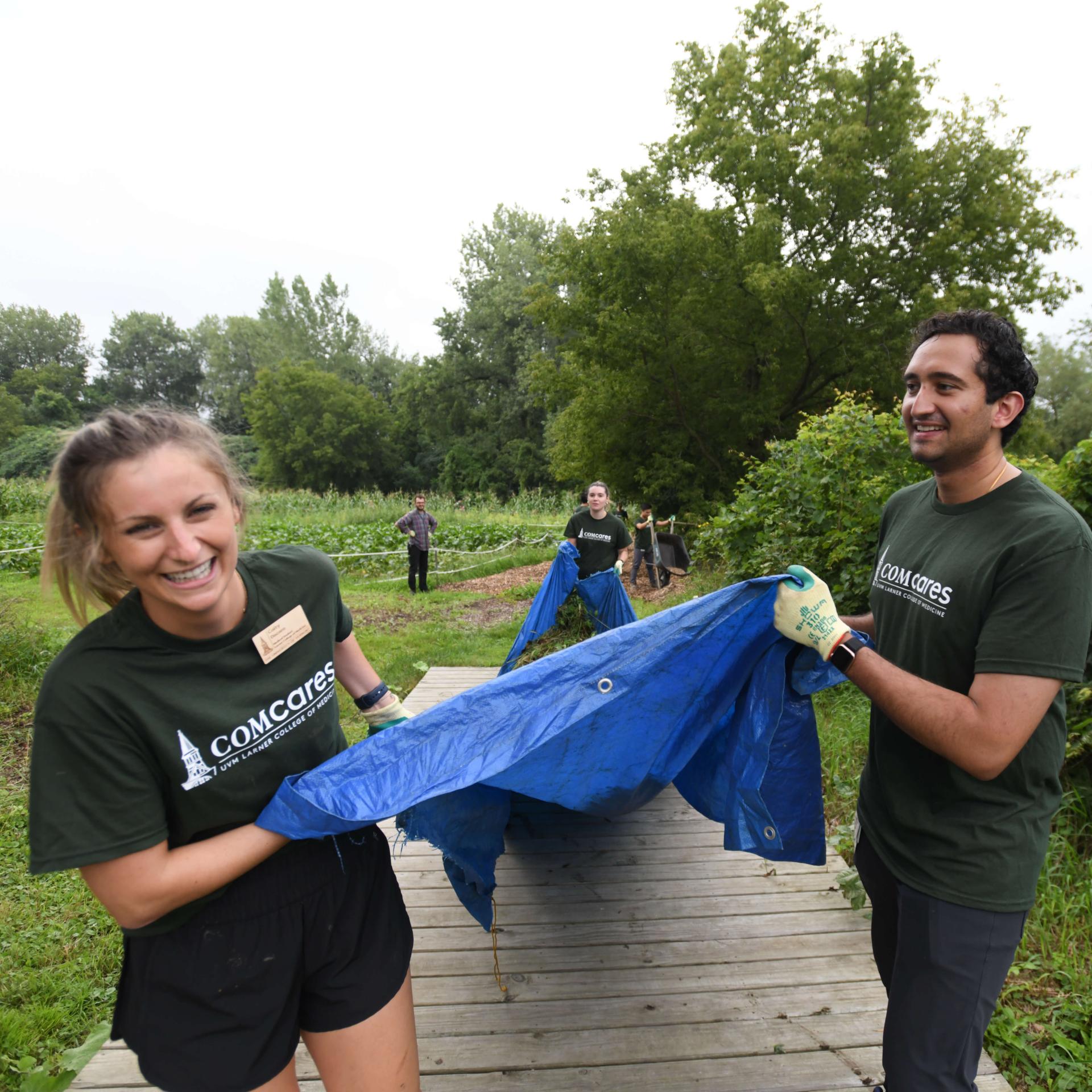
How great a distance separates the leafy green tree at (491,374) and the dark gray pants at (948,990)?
3094 centimetres

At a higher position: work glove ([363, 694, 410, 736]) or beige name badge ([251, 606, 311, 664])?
beige name badge ([251, 606, 311, 664])

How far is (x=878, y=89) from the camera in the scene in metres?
16.5

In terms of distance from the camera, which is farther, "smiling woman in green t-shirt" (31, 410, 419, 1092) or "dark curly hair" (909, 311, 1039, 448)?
"dark curly hair" (909, 311, 1039, 448)

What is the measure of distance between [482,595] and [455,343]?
27.5m

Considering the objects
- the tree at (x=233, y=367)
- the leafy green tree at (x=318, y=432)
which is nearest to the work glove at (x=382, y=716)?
the leafy green tree at (x=318, y=432)

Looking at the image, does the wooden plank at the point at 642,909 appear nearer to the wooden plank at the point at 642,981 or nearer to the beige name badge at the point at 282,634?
the wooden plank at the point at 642,981

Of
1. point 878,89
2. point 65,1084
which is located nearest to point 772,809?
point 65,1084

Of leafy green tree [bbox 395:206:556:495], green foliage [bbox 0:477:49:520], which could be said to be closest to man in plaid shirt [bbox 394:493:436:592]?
green foliage [bbox 0:477:49:520]

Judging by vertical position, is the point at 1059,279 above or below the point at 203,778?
above

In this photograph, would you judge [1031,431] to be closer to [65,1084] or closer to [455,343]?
[65,1084]

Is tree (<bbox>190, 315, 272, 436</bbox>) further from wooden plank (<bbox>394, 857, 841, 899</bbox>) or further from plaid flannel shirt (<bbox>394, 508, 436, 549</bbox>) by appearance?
wooden plank (<bbox>394, 857, 841, 899</bbox>)

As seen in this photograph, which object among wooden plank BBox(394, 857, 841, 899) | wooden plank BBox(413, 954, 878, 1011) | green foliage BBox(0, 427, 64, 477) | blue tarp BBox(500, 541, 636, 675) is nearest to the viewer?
wooden plank BBox(413, 954, 878, 1011)

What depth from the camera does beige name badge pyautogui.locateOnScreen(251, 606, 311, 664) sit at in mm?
1255

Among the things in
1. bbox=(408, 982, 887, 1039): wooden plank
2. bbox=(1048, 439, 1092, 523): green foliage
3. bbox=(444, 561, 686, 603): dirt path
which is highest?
bbox=(1048, 439, 1092, 523): green foliage
